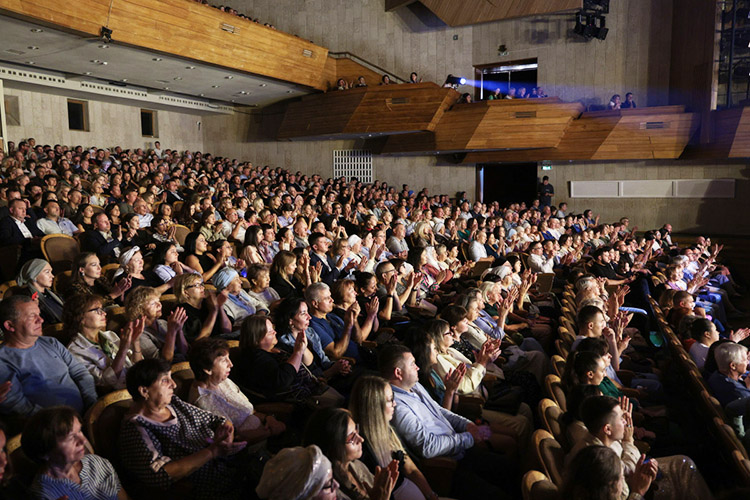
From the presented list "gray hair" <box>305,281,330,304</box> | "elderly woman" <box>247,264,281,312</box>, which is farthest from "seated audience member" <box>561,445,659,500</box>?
"elderly woman" <box>247,264,281,312</box>

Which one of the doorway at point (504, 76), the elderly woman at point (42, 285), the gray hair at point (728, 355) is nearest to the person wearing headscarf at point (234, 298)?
the elderly woman at point (42, 285)

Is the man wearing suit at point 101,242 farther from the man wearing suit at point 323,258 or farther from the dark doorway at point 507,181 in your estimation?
the dark doorway at point 507,181

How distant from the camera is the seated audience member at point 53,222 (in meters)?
3.41

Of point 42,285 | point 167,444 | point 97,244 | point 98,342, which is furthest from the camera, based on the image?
point 97,244

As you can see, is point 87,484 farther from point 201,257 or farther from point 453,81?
point 453,81

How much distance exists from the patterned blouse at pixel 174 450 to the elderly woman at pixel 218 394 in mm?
80

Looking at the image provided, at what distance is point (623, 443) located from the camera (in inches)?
55.1

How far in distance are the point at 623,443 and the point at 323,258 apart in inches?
90.4

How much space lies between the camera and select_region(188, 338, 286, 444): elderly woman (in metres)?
1.43

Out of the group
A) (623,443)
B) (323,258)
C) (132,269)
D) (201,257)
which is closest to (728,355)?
(623,443)

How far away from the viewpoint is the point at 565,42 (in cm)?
899

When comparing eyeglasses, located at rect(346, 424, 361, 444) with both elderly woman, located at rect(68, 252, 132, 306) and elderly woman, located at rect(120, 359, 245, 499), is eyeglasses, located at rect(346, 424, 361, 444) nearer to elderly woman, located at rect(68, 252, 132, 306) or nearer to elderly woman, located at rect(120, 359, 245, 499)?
elderly woman, located at rect(120, 359, 245, 499)

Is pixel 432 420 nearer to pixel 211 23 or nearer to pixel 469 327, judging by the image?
pixel 469 327

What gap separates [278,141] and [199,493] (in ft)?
33.5
